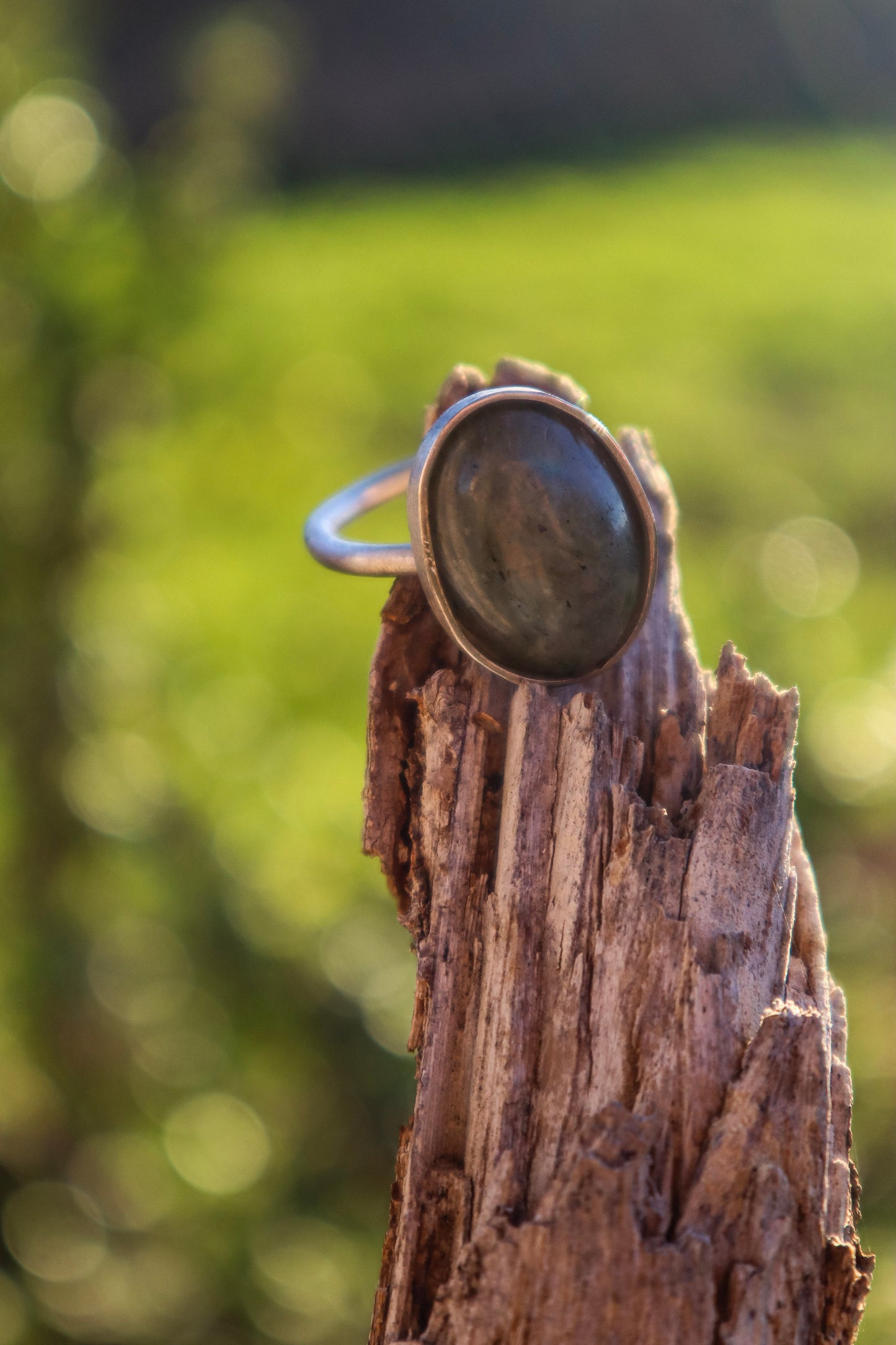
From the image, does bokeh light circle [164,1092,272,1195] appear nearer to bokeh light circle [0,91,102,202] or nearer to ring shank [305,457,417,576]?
ring shank [305,457,417,576]

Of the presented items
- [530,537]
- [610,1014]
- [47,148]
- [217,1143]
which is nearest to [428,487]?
[530,537]

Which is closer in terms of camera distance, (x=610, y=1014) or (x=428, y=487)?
(x=610, y=1014)

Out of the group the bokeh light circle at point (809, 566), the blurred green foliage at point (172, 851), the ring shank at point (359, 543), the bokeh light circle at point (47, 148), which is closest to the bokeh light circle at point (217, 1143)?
the blurred green foliage at point (172, 851)

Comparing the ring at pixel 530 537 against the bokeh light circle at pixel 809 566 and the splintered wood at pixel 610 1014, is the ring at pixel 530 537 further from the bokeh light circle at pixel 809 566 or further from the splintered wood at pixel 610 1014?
the bokeh light circle at pixel 809 566

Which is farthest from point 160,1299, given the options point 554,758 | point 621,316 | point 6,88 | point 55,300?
point 621,316

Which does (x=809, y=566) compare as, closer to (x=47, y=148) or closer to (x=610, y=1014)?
(x=47, y=148)

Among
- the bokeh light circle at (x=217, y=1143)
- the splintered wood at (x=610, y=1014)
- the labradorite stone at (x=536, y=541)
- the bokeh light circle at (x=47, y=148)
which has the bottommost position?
the bokeh light circle at (x=217, y=1143)

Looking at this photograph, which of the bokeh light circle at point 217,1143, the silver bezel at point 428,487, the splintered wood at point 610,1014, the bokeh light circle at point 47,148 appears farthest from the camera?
the bokeh light circle at point 217,1143
